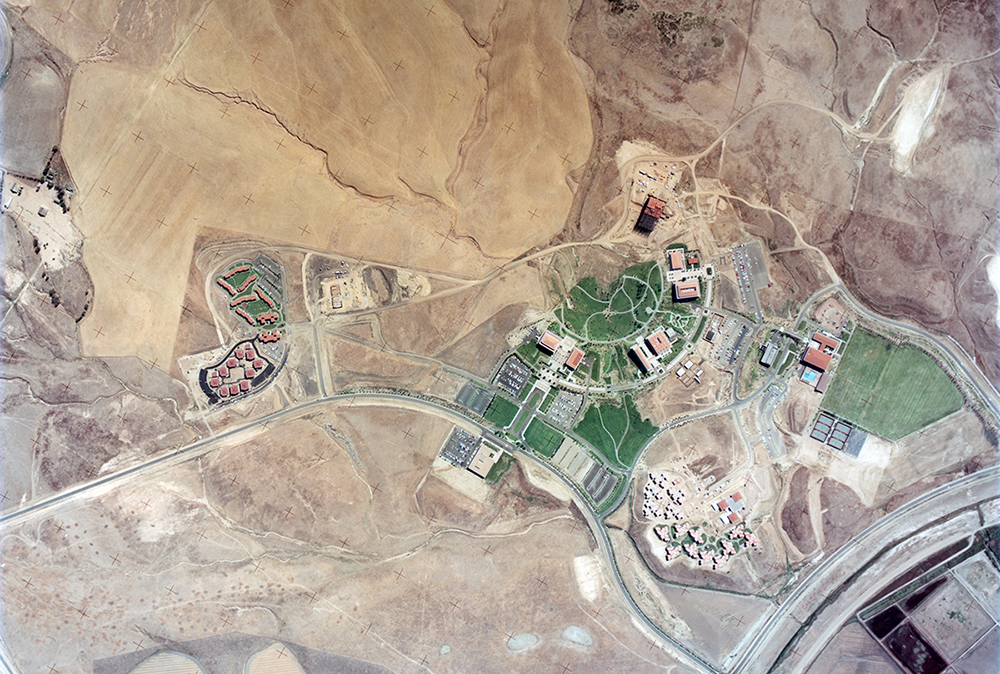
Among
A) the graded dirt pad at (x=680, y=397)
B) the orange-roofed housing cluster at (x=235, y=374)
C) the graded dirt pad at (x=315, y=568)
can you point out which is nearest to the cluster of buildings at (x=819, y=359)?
the graded dirt pad at (x=680, y=397)

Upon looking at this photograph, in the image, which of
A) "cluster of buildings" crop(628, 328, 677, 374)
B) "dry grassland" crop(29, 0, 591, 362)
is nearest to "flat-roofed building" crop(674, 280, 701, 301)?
"cluster of buildings" crop(628, 328, 677, 374)

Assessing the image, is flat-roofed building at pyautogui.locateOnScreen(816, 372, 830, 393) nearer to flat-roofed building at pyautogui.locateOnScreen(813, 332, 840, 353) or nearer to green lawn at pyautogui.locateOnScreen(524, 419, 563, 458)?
flat-roofed building at pyautogui.locateOnScreen(813, 332, 840, 353)

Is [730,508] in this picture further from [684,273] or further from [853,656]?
[684,273]

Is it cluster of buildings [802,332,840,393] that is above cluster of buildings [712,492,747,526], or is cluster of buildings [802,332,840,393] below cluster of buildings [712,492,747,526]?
above

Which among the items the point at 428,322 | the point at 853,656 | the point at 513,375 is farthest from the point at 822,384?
the point at 428,322

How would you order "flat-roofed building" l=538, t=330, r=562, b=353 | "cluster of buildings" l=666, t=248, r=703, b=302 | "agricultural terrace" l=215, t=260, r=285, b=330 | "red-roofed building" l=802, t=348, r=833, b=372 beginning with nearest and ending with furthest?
"agricultural terrace" l=215, t=260, r=285, b=330 < "flat-roofed building" l=538, t=330, r=562, b=353 < "cluster of buildings" l=666, t=248, r=703, b=302 < "red-roofed building" l=802, t=348, r=833, b=372

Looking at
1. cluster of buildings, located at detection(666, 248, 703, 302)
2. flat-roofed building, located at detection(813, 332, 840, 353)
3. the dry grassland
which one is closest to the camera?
the dry grassland
